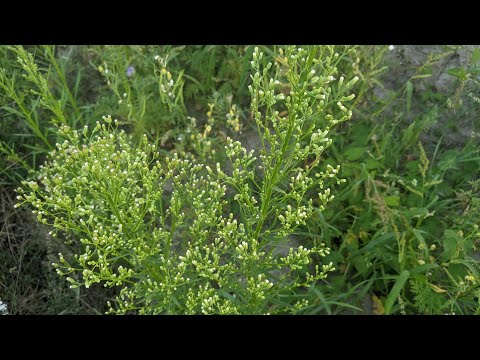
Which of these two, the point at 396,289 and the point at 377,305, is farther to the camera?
the point at 377,305

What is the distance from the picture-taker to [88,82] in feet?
13.4

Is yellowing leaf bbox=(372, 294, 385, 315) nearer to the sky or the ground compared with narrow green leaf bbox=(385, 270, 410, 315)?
nearer to the ground

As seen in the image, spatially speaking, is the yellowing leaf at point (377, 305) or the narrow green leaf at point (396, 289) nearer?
the narrow green leaf at point (396, 289)

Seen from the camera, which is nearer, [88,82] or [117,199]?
[117,199]

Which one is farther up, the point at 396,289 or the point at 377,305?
the point at 396,289

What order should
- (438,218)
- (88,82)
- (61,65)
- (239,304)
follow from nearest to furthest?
1. (239,304)
2. (438,218)
3. (61,65)
4. (88,82)

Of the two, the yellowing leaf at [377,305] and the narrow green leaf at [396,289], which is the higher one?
the narrow green leaf at [396,289]

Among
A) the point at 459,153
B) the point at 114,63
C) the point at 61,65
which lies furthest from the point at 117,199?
the point at 459,153

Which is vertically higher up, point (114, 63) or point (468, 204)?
point (114, 63)

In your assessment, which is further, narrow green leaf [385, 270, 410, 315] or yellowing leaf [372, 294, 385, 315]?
yellowing leaf [372, 294, 385, 315]

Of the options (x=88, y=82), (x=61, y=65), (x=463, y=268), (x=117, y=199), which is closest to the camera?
(x=117, y=199)

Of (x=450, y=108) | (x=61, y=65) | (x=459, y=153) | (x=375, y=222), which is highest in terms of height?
(x=61, y=65)

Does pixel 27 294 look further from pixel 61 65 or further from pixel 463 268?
pixel 463 268

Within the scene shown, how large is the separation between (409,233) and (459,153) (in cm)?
74
